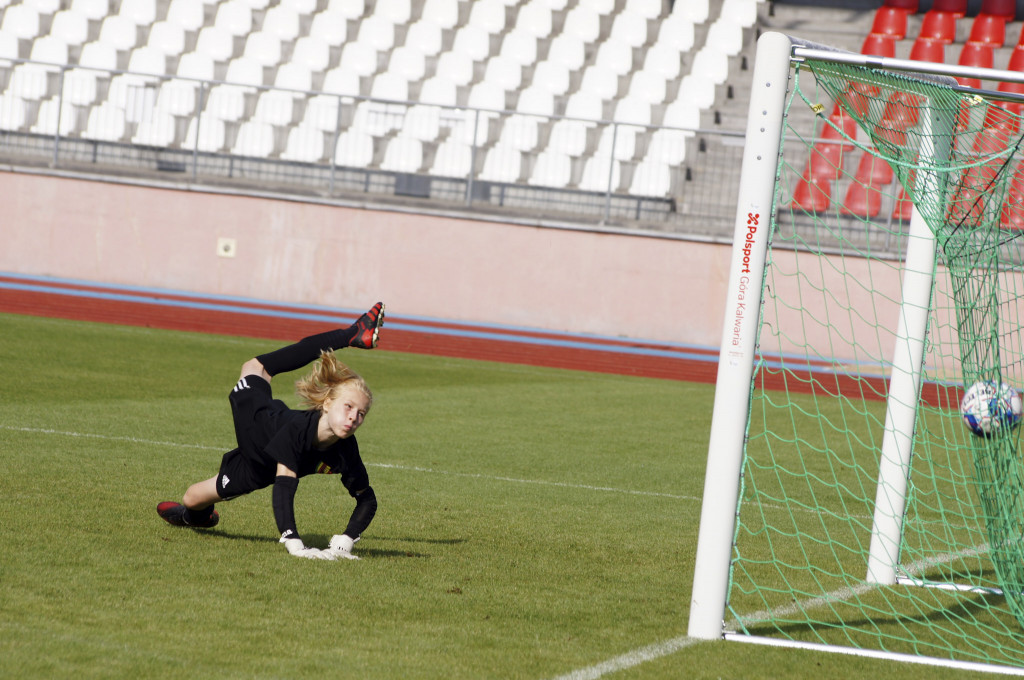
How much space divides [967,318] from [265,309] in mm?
11917

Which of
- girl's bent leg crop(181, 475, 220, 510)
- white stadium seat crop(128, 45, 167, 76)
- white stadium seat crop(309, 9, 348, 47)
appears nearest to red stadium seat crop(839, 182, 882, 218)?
white stadium seat crop(309, 9, 348, 47)

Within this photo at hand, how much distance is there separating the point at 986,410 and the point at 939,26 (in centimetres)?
1598

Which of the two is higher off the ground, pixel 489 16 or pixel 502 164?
pixel 489 16

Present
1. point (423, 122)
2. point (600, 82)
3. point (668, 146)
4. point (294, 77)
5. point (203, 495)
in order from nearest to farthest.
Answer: point (203, 495) → point (668, 146) → point (423, 122) → point (600, 82) → point (294, 77)

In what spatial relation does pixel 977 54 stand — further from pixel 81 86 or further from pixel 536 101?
pixel 81 86

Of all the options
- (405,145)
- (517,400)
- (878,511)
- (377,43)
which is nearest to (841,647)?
(878,511)

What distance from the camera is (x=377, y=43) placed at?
20.1 m

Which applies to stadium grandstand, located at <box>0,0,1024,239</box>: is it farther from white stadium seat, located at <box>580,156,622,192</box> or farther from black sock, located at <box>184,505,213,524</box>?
black sock, located at <box>184,505,213,524</box>

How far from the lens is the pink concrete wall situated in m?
17.0

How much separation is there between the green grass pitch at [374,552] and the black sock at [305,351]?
758 mm

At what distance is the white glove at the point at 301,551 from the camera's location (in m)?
4.78

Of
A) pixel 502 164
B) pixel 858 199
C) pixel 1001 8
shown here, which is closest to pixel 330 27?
pixel 502 164

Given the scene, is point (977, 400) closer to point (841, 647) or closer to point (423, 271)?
point (841, 647)

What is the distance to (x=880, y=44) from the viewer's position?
1936 cm
